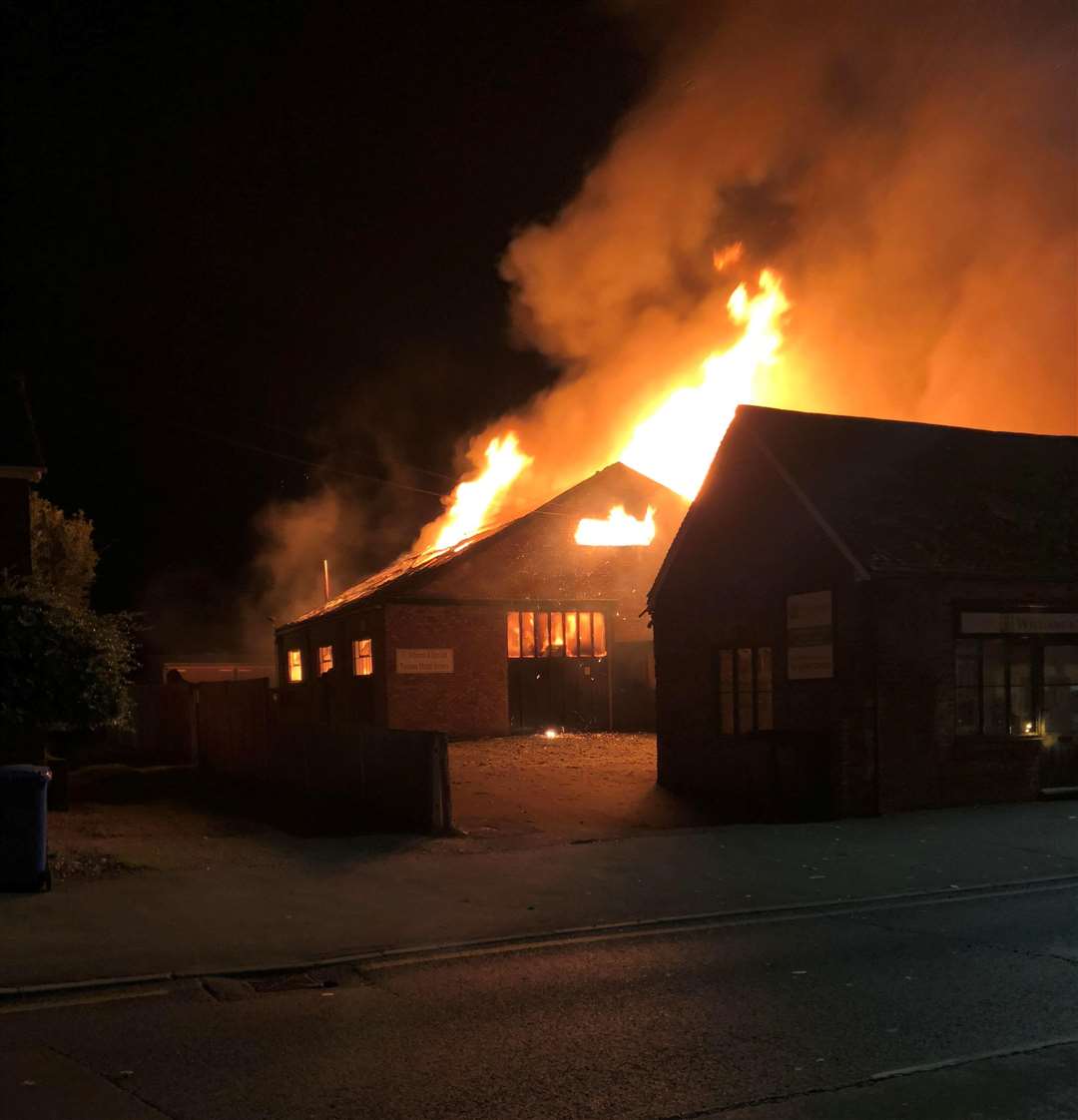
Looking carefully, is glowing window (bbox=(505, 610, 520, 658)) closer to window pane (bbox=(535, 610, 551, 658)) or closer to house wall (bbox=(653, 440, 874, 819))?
window pane (bbox=(535, 610, 551, 658))

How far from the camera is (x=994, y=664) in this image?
17172mm

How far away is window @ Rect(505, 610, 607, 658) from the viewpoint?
30.9 metres

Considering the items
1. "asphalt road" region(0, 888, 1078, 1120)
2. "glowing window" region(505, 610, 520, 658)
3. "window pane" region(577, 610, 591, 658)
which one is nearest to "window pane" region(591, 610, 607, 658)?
"window pane" region(577, 610, 591, 658)

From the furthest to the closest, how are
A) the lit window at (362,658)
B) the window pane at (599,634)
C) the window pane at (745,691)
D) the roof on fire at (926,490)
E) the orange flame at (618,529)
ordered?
the orange flame at (618,529), the window pane at (599,634), the lit window at (362,658), the window pane at (745,691), the roof on fire at (926,490)

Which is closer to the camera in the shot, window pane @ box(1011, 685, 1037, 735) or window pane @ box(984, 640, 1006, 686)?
window pane @ box(984, 640, 1006, 686)

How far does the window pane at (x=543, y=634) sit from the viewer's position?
103 ft

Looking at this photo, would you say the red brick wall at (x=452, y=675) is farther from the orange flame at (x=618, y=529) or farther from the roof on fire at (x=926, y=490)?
the roof on fire at (x=926, y=490)

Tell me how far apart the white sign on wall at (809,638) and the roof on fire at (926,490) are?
989 mm

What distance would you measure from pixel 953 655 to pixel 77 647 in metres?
11.6

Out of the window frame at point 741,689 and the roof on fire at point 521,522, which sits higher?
the roof on fire at point 521,522

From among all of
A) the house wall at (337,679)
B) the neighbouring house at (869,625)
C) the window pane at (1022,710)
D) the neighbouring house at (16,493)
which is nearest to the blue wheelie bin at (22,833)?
the neighbouring house at (869,625)

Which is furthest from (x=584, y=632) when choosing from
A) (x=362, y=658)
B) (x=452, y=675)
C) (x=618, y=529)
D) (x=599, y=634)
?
(x=362, y=658)

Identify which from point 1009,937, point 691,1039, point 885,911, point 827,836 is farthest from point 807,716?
point 691,1039

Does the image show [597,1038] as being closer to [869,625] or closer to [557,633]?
[869,625]
